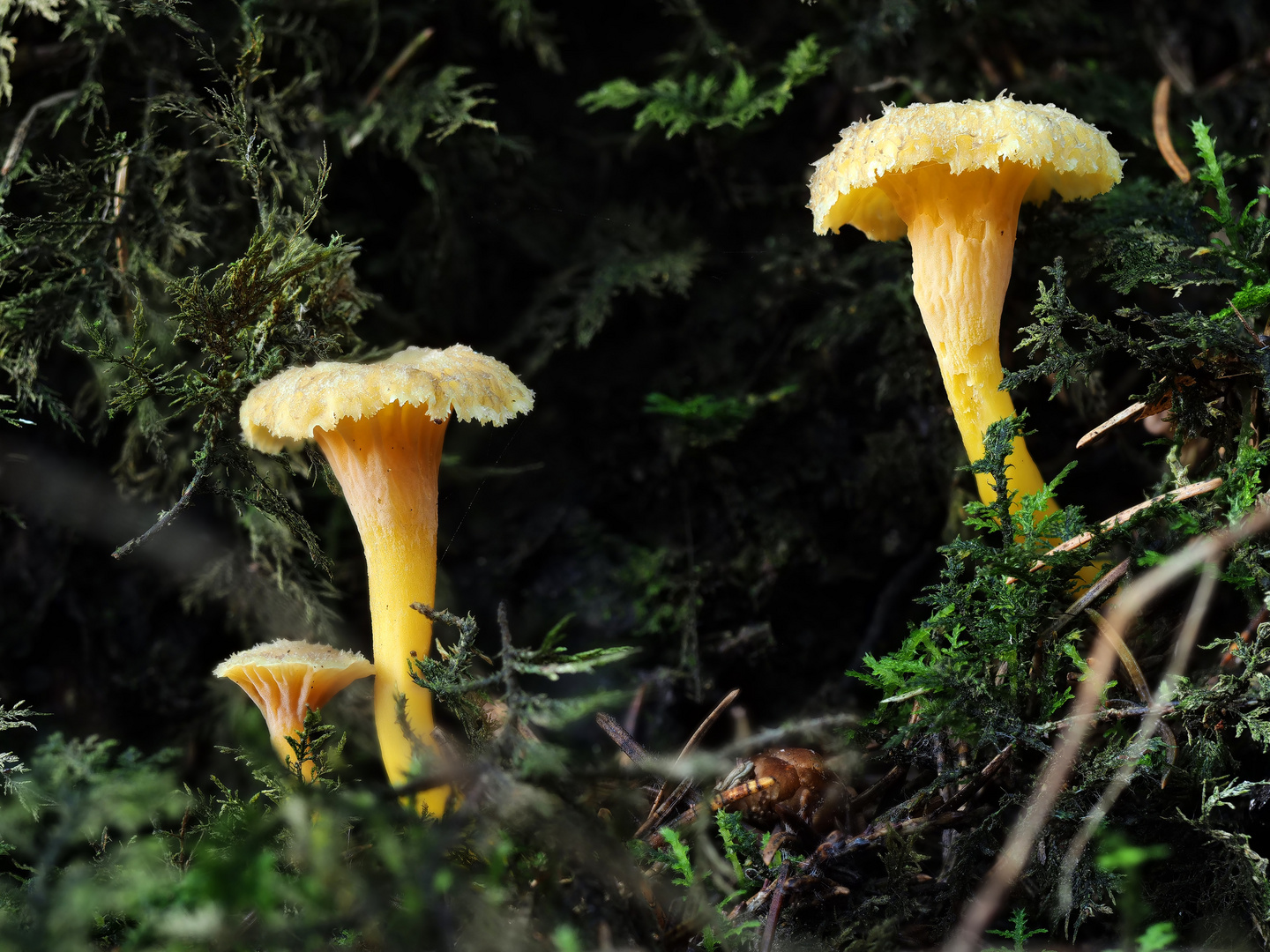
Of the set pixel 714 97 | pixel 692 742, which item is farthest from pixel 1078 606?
pixel 714 97

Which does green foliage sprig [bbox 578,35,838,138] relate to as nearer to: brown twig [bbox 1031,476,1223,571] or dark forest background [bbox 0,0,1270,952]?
dark forest background [bbox 0,0,1270,952]

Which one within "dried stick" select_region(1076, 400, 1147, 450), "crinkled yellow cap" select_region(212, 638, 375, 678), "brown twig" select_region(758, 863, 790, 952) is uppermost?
"crinkled yellow cap" select_region(212, 638, 375, 678)

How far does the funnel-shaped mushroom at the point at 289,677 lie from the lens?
1.73 meters

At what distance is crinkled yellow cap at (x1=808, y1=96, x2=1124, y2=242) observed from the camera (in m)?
1.63

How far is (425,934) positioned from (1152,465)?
2018mm

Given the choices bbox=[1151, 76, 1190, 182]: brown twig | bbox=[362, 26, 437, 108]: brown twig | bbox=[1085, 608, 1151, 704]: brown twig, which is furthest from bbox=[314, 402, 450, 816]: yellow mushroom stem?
bbox=[1151, 76, 1190, 182]: brown twig

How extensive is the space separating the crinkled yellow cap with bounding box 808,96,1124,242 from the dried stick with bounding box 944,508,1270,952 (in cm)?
76

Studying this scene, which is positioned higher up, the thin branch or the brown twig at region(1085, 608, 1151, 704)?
the thin branch

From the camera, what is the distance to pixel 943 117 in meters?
A: 1.66

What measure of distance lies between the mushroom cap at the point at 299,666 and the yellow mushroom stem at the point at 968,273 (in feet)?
4.63

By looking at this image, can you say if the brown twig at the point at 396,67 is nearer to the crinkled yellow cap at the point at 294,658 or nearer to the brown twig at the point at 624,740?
the crinkled yellow cap at the point at 294,658

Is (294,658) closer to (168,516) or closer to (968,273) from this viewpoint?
(168,516)

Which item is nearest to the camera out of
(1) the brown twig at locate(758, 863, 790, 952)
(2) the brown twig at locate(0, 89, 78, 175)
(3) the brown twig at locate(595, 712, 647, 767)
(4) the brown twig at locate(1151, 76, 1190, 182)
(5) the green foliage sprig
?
(1) the brown twig at locate(758, 863, 790, 952)

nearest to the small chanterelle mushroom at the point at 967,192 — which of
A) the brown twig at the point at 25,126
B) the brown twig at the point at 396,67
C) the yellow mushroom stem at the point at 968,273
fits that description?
the yellow mushroom stem at the point at 968,273
